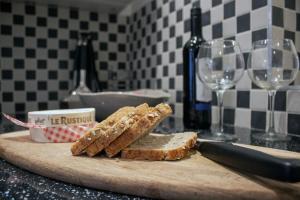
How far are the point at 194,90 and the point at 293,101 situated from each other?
28 centimetres

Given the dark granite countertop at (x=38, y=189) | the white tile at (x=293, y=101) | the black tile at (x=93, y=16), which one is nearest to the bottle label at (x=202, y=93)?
the white tile at (x=293, y=101)

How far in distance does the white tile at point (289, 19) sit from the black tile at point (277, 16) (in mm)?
13

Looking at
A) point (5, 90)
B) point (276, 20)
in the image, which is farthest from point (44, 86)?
point (276, 20)

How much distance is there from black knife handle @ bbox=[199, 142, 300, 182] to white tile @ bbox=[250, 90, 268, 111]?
48cm

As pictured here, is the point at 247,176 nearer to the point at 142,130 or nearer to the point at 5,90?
the point at 142,130

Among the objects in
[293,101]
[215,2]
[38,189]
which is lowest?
[38,189]

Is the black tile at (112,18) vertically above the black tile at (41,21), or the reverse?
the black tile at (112,18)

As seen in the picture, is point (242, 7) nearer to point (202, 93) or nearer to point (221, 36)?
point (221, 36)

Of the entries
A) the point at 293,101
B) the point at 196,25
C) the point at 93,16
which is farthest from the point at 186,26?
the point at 93,16

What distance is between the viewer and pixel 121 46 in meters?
1.91

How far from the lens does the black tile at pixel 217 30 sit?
3.48 feet

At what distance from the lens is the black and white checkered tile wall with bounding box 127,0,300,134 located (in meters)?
0.85

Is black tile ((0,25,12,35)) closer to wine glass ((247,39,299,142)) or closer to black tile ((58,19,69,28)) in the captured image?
black tile ((58,19,69,28))

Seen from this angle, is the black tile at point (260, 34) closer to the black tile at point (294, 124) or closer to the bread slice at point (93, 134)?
the black tile at point (294, 124)
